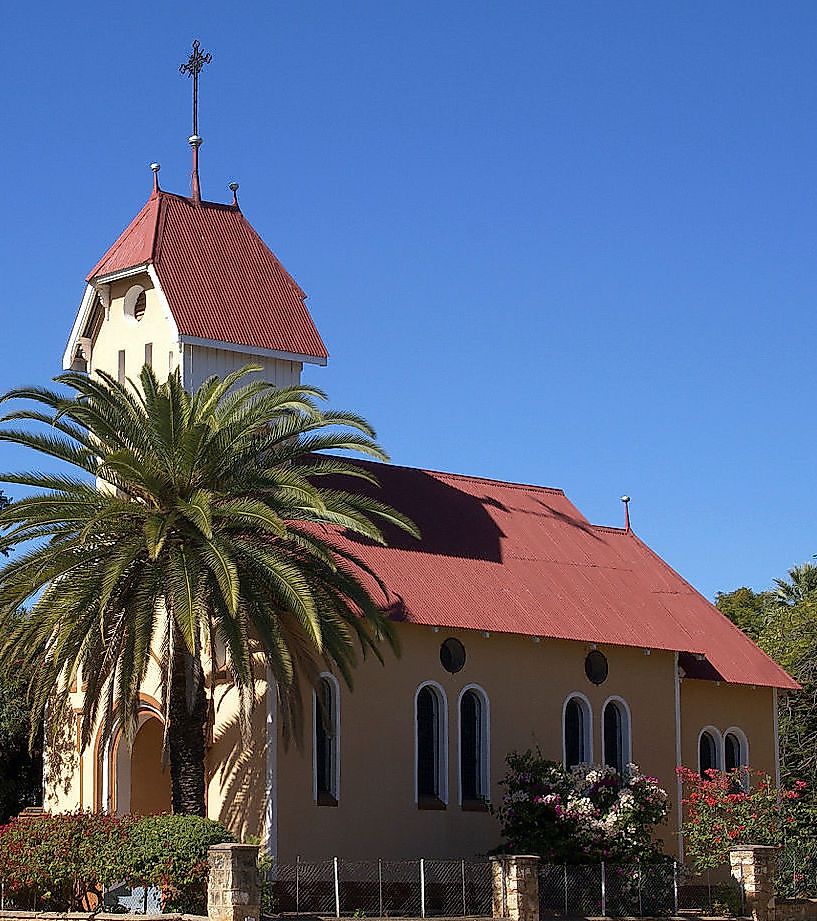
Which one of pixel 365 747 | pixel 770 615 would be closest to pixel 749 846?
pixel 365 747

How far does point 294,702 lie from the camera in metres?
34.6

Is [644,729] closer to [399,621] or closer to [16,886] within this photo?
[399,621]

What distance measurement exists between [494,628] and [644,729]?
5.99 m

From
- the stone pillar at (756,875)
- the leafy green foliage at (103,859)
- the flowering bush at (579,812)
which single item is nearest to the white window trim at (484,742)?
the flowering bush at (579,812)

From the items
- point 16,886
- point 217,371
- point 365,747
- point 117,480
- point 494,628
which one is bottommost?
point 16,886

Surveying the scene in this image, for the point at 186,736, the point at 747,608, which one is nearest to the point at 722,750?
the point at 186,736

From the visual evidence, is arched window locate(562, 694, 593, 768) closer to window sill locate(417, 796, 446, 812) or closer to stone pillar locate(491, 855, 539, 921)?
window sill locate(417, 796, 446, 812)

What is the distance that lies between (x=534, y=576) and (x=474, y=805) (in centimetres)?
624

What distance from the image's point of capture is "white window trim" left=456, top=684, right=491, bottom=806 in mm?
39531

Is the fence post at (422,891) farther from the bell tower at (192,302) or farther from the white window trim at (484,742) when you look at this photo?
the bell tower at (192,302)

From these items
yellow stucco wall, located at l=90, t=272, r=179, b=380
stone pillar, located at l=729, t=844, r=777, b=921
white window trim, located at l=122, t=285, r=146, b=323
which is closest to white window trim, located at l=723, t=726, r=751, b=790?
stone pillar, located at l=729, t=844, r=777, b=921

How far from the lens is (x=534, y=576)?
43031 mm

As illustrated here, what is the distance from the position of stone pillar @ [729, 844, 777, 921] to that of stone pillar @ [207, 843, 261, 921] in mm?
12636

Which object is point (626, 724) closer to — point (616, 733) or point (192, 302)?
point (616, 733)
